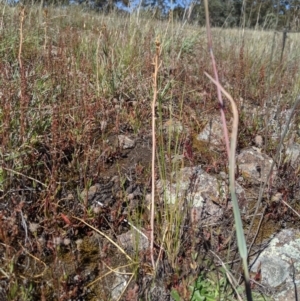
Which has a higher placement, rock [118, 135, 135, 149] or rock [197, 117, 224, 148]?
rock [197, 117, 224, 148]

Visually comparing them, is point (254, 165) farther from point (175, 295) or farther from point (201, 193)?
point (175, 295)

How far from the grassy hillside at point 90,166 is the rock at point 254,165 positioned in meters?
0.10

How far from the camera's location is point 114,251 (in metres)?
1.38

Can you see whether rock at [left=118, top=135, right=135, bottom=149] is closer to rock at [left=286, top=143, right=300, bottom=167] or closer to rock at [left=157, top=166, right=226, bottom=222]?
rock at [left=157, top=166, right=226, bottom=222]

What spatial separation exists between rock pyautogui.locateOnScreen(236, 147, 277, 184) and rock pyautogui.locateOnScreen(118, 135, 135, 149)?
611 millimetres

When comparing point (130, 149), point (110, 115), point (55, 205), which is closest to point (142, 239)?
point (55, 205)

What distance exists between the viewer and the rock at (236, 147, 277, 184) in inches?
72.6

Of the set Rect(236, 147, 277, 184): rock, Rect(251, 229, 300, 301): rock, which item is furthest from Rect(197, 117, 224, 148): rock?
Rect(251, 229, 300, 301): rock

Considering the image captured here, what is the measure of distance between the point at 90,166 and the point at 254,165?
2.90 ft

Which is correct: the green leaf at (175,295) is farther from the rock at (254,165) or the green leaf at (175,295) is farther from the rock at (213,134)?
the rock at (213,134)

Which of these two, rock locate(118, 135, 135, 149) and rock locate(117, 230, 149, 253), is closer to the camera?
rock locate(117, 230, 149, 253)

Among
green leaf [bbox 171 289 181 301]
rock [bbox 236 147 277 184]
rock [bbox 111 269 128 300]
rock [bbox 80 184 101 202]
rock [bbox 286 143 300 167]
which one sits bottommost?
rock [bbox 111 269 128 300]

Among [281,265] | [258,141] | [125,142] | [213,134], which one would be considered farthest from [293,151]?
[125,142]

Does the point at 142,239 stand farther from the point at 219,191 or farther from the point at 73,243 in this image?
the point at 219,191
